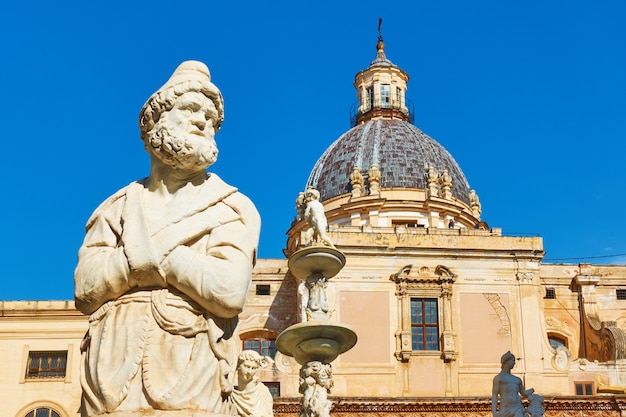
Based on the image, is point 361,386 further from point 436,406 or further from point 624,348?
point 624,348

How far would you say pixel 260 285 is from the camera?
40688 mm

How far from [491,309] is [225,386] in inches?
1388

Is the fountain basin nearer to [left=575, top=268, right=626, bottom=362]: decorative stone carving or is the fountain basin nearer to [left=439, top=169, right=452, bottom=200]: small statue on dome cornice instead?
[left=575, top=268, right=626, bottom=362]: decorative stone carving

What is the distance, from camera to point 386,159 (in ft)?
153

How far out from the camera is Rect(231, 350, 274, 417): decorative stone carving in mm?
8945

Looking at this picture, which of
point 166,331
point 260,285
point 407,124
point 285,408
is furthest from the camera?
point 407,124

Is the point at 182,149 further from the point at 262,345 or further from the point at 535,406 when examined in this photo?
the point at 262,345

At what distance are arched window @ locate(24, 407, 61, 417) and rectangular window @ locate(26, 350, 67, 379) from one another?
126 centimetres

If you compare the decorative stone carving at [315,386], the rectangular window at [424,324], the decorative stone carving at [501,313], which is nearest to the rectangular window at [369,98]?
the rectangular window at [424,324]

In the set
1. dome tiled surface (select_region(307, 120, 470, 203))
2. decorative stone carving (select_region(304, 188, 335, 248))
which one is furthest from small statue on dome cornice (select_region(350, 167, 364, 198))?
decorative stone carving (select_region(304, 188, 335, 248))

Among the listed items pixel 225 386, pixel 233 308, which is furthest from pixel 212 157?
pixel 225 386

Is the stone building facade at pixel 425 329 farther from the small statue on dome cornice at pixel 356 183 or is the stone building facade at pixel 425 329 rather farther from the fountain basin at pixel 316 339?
the fountain basin at pixel 316 339

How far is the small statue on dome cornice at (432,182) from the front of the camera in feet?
145

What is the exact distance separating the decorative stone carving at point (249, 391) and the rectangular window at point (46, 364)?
94.6ft
